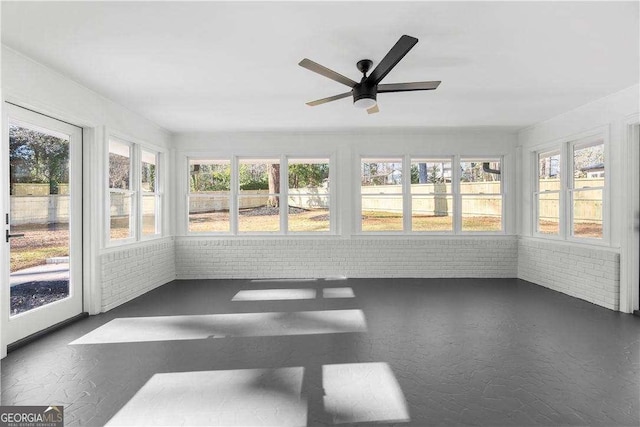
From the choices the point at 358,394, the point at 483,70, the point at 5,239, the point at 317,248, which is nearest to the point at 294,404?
the point at 358,394

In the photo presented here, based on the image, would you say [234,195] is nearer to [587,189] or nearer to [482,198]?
[482,198]

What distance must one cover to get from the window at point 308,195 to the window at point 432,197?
5.45 feet

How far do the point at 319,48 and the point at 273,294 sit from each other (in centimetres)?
347

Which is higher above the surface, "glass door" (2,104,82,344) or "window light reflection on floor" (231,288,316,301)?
"glass door" (2,104,82,344)

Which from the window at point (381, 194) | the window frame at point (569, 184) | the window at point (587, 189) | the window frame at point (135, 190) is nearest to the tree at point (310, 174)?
the window at point (381, 194)

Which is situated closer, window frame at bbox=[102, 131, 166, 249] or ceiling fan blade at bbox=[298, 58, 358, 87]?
ceiling fan blade at bbox=[298, 58, 358, 87]

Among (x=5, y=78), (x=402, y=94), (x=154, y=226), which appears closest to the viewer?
(x=5, y=78)

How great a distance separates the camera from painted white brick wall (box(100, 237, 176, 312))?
4418 mm

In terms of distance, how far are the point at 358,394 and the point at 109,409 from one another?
5.33 ft

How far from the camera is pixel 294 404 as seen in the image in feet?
7.38

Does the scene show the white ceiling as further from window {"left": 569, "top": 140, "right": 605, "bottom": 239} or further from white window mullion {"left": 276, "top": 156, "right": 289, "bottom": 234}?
white window mullion {"left": 276, "top": 156, "right": 289, "bottom": 234}

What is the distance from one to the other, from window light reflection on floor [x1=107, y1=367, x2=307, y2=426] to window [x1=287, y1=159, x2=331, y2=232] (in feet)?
12.9

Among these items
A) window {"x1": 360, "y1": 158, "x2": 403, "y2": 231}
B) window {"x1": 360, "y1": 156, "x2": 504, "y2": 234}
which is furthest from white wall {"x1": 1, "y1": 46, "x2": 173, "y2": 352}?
window {"x1": 360, "y1": 156, "x2": 504, "y2": 234}

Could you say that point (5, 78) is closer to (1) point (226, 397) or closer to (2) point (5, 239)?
(2) point (5, 239)
